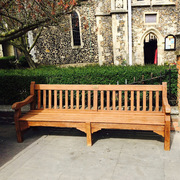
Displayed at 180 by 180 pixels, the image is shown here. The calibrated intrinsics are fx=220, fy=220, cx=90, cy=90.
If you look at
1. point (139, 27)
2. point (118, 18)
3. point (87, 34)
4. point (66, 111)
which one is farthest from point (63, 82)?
point (87, 34)

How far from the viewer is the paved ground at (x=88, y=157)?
10.5 feet

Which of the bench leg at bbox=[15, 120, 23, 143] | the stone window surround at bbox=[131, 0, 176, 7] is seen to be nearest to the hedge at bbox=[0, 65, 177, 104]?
the bench leg at bbox=[15, 120, 23, 143]

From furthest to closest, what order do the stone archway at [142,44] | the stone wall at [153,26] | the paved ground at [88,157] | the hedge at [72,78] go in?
the stone archway at [142,44] → the stone wall at [153,26] → the hedge at [72,78] → the paved ground at [88,157]

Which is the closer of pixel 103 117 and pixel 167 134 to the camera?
pixel 167 134

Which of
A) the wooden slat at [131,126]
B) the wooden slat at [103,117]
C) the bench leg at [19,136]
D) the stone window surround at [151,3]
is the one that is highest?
the stone window surround at [151,3]

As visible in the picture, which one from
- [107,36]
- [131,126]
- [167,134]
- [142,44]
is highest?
[107,36]

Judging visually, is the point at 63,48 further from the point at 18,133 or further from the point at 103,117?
the point at 103,117

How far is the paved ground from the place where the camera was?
10.5 ft

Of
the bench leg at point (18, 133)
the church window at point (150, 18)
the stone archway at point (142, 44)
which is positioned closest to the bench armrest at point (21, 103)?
the bench leg at point (18, 133)

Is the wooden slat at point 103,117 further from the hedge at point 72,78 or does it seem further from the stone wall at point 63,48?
the stone wall at point 63,48

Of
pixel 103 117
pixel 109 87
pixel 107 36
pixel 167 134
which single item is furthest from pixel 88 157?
pixel 107 36

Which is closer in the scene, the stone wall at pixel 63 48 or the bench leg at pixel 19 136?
the bench leg at pixel 19 136

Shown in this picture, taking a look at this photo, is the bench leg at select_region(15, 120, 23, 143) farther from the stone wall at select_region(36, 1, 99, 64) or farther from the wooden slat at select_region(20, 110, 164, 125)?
the stone wall at select_region(36, 1, 99, 64)

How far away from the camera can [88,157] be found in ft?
12.2
